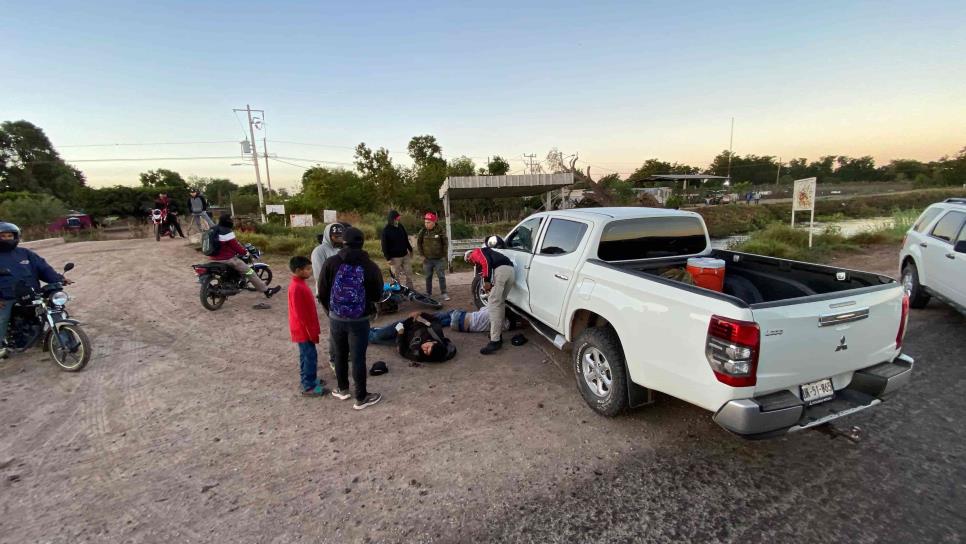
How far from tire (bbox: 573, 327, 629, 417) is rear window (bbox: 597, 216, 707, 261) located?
0.88m

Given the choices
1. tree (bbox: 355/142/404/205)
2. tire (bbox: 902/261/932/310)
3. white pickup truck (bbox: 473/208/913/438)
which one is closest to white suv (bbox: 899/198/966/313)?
tire (bbox: 902/261/932/310)

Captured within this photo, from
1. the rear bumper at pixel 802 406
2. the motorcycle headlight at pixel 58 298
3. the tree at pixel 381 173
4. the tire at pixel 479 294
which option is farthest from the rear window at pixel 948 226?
the tree at pixel 381 173

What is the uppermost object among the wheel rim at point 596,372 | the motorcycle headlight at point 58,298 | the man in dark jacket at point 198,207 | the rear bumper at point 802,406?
the man in dark jacket at point 198,207

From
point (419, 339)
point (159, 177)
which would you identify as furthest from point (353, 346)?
point (159, 177)

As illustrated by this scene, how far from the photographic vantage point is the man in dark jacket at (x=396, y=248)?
23.7 feet

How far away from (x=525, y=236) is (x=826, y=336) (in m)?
3.35

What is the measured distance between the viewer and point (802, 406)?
2.37 metres

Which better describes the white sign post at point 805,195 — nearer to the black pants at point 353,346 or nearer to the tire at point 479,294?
the tire at point 479,294

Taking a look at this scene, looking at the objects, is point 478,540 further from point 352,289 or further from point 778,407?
point 352,289

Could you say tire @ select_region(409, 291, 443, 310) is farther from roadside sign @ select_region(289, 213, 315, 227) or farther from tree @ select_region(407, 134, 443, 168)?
tree @ select_region(407, 134, 443, 168)

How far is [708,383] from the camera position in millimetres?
2436

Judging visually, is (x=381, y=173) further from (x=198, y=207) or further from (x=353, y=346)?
(x=353, y=346)

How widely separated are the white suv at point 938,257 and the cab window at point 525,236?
488 centimetres

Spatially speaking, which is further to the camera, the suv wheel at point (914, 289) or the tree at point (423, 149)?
the tree at point (423, 149)
